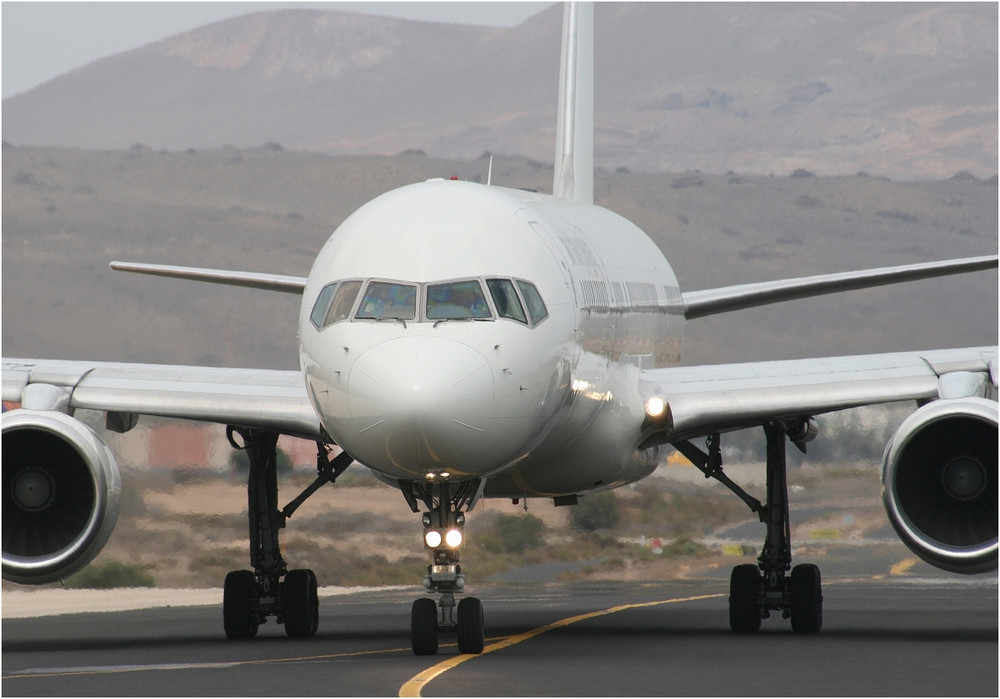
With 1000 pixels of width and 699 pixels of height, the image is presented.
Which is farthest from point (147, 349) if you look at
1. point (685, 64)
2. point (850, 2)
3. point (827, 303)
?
point (850, 2)

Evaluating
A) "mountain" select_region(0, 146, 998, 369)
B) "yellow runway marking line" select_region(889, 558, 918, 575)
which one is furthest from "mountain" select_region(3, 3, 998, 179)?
"yellow runway marking line" select_region(889, 558, 918, 575)

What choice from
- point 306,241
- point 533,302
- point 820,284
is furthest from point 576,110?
point 306,241

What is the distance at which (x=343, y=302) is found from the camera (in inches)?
559

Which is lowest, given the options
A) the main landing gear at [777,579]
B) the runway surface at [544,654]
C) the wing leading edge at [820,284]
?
the runway surface at [544,654]

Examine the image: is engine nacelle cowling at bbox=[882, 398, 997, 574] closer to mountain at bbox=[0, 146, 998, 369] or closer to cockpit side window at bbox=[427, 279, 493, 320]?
cockpit side window at bbox=[427, 279, 493, 320]

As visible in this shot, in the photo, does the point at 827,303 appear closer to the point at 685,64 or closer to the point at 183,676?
the point at 183,676

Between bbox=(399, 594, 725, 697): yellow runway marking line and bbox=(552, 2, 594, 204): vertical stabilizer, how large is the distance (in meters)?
5.71

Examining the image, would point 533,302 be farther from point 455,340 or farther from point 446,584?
point 446,584

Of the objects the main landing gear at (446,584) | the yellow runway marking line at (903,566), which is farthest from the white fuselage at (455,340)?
the yellow runway marking line at (903,566)

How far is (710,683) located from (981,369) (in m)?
5.18

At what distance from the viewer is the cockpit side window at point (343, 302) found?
14.1 metres

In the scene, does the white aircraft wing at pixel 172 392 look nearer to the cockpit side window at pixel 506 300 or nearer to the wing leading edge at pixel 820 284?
the cockpit side window at pixel 506 300

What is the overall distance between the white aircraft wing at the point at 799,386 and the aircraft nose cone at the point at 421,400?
169 inches

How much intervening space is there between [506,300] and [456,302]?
488 millimetres
